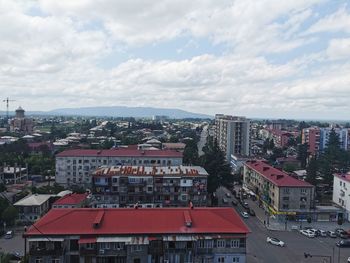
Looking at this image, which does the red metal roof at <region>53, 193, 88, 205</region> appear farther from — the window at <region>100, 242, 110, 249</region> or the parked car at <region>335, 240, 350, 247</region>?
the parked car at <region>335, 240, 350, 247</region>

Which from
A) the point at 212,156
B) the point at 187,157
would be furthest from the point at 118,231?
the point at 187,157

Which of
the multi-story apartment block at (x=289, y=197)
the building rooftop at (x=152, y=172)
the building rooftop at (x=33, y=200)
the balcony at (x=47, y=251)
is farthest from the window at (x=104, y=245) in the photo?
the multi-story apartment block at (x=289, y=197)

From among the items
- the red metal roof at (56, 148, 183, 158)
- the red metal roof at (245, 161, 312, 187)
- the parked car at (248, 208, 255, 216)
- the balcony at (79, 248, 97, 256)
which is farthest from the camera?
the red metal roof at (56, 148, 183, 158)

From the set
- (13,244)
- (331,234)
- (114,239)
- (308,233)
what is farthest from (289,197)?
(13,244)

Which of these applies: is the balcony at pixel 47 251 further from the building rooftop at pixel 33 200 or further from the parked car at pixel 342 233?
the parked car at pixel 342 233

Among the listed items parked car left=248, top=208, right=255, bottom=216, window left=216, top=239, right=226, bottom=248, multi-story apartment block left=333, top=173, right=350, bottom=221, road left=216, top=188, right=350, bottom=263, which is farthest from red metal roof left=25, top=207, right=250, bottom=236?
multi-story apartment block left=333, top=173, right=350, bottom=221

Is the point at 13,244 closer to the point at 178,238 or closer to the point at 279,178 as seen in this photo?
the point at 178,238
